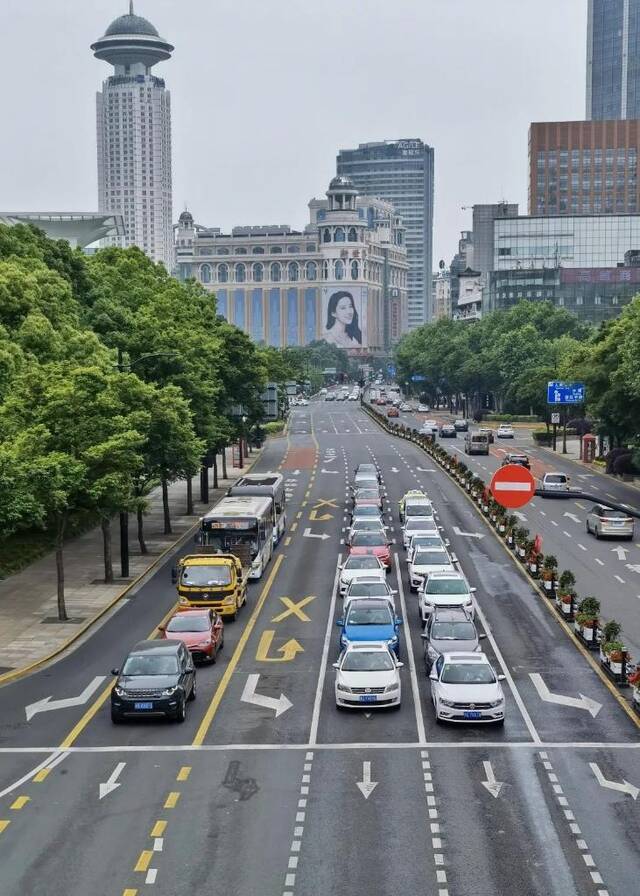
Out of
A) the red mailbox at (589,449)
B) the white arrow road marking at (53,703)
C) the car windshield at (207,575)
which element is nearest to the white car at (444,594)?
the car windshield at (207,575)

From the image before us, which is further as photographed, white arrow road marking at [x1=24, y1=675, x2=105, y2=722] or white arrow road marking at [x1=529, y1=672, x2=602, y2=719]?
white arrow road marking at [x1=24, y1=675, x2=105, y2=722]

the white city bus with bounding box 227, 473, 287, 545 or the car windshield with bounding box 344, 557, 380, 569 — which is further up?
the white city bus with bounding box 227, 473, 287, 545

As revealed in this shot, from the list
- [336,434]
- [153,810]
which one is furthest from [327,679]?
[336,434]

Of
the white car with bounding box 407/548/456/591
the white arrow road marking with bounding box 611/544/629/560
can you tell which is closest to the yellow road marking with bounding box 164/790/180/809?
the white car with bounding box 407/548/456/591

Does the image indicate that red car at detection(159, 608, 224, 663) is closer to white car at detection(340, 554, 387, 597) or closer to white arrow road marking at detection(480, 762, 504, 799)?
white car at detection(340, 554, 387, 597)

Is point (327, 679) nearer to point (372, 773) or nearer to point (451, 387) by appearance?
point (372, 773)

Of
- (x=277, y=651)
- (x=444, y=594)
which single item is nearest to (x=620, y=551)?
(x=444, y=594)

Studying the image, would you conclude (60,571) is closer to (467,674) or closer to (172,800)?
(467,674)

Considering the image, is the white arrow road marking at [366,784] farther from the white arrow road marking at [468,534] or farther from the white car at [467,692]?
the white arrow road marking at [468,534]
